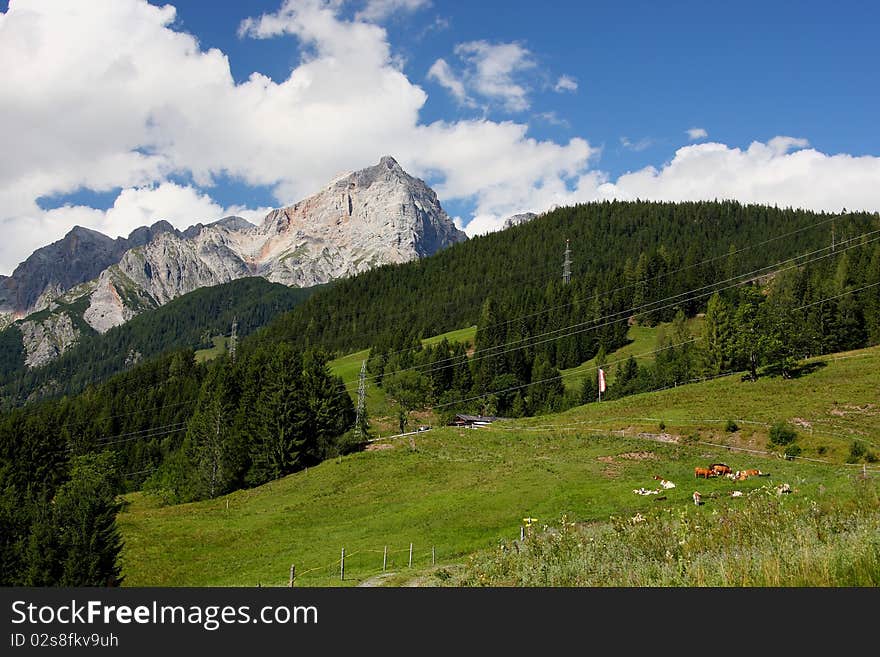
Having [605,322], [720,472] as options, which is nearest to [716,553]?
[720,472]

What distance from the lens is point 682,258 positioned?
556 ft

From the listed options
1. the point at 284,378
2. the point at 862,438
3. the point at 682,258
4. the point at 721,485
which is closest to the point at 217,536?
the point at 284,378

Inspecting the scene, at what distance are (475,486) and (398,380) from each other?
73821 millimetres

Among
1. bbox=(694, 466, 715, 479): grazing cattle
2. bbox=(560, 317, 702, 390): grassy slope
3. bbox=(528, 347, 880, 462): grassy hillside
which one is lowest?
bbox=(694, 466, 715, 479): grazing cattle

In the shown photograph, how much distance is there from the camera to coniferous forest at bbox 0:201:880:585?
33406mm

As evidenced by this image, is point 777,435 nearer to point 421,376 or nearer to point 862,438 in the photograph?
point 862,438

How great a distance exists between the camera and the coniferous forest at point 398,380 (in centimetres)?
3341

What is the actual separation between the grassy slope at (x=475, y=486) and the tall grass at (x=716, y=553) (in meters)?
12.1

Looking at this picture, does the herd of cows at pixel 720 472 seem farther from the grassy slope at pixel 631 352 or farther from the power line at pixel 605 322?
the power line at pixel 605 322

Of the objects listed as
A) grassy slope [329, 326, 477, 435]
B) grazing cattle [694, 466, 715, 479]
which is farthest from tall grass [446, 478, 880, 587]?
grassy slope [329, 326, 477, 435]

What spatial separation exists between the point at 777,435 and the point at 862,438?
7.14 metres

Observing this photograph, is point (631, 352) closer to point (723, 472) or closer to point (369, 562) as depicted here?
point (723, 472)

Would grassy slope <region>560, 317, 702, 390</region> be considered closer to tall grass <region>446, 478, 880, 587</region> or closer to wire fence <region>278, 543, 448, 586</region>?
wire fence <region>278, 543, 448, 586</region>

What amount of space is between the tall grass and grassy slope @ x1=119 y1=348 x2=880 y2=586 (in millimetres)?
12146
